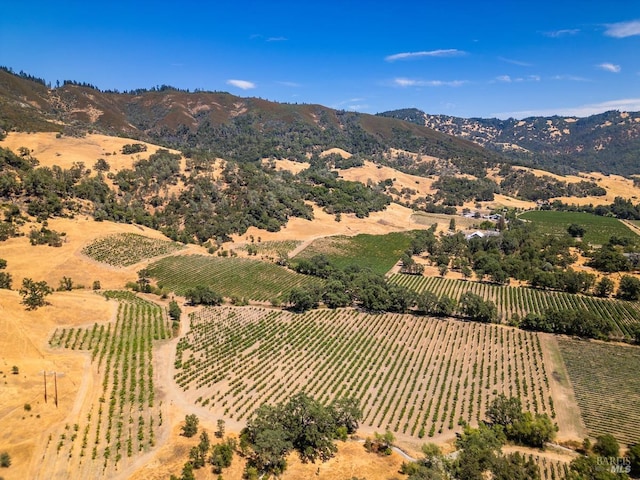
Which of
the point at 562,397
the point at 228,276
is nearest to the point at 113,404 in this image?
the point at 228,276

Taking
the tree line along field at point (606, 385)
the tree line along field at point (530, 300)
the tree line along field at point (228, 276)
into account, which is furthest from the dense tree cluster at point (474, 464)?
the tree line along field at point (228, 276)

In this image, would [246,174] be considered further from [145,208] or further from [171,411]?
→ [171,411]

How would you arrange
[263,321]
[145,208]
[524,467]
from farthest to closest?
[145,208], [263,321], [524,467]

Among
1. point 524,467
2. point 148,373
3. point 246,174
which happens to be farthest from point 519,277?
point 246,174

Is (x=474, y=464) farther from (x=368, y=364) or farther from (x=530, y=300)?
(x=530, y=300)

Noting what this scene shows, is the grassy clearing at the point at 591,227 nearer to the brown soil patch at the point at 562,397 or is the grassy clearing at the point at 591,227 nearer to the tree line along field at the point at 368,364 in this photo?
the brown soil patch at the point at 562,397

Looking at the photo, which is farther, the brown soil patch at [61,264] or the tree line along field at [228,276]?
the tree line along field at [228,276]
